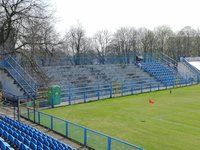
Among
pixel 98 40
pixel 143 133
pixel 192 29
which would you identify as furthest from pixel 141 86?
pixel 192 29

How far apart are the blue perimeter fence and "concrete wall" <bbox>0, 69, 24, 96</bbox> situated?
308 inches

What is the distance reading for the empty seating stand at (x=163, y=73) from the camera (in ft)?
133

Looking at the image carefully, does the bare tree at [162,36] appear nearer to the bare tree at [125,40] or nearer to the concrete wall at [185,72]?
the bare tree at [125,40]

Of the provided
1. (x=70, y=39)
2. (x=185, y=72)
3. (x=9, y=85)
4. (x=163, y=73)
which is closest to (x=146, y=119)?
(x=9, y=85)

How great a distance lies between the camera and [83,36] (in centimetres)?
6981

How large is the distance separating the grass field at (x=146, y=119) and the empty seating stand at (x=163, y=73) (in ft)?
37.7

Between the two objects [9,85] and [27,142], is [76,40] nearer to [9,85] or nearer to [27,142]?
[9,85]

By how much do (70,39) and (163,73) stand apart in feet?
100

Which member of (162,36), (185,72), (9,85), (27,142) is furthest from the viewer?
(162,36)

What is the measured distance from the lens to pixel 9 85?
2820 cm

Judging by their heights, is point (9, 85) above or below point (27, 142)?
above

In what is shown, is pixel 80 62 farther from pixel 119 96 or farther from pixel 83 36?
pixel 83 36

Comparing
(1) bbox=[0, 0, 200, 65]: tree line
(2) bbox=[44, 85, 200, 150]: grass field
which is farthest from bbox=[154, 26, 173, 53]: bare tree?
(2) bbox=[44, 85, 200, 150]: grass field

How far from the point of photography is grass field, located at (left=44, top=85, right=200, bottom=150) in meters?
14.3
